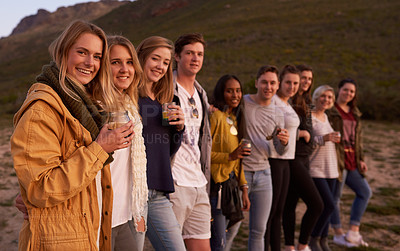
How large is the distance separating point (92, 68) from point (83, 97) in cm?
24

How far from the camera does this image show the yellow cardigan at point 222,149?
3.57 meters

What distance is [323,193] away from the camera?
457 cm

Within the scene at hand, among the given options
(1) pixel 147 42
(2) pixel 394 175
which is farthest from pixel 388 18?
(1) pixel 147 42

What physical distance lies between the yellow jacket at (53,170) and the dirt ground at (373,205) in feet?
11.6

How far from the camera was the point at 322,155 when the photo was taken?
480 cm

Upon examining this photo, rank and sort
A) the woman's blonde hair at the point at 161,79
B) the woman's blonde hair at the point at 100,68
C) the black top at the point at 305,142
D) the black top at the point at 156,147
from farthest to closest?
1. the black top at the point at 305,142
2. the woman's blonde hair at the point at 161,79
3. the black top at the point at 156,147
4. the woman's blonde hair at the point at 100,68

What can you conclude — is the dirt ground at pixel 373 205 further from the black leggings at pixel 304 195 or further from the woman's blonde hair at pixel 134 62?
the woman's blonde hair at pixel 134 62

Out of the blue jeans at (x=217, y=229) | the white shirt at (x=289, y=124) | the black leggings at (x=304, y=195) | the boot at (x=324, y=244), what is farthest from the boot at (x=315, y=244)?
the blue jeans at (x=217, y=229)

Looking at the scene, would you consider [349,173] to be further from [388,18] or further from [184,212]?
[388,18]

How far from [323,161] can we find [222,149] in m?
1.84

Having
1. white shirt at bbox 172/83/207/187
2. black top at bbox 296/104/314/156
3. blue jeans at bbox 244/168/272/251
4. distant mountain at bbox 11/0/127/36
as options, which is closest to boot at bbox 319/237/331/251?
black top at bbox 296/104/314/156

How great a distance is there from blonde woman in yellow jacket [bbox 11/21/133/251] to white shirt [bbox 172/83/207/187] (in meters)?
0.98

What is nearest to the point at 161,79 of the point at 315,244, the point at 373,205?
the point at 315,244

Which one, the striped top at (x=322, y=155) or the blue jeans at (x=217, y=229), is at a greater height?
the striped top at (x=322, y=155)
